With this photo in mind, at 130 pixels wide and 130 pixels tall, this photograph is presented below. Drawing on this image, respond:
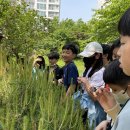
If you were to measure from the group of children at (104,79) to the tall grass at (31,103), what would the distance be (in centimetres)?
24

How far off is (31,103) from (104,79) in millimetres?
1227

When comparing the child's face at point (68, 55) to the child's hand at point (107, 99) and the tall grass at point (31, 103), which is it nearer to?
the tall grass at point (31, 103)

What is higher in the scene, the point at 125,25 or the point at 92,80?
the point at 125,25

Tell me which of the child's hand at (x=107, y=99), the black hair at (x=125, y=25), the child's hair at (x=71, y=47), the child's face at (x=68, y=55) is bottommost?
the child's hand at (x=107, y=99)

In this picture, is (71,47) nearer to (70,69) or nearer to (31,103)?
(70,69)

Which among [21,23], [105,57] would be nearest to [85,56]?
[105,57]

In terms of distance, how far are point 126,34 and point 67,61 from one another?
10.4 ft

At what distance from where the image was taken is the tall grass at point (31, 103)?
2498mm

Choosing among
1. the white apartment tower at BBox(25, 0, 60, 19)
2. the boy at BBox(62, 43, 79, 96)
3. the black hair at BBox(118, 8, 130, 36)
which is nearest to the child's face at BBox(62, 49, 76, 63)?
the boy at BBox(62, 43, 79, 96)

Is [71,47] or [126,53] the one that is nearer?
[126,53]

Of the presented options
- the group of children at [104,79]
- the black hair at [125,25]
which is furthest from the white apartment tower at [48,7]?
the black hair at [125,25]

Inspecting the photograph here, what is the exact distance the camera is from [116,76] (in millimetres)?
1875

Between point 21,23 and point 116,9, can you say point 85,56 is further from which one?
point 116,9

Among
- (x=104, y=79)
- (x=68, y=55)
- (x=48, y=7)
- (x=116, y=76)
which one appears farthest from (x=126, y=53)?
(x=48, y=7)
